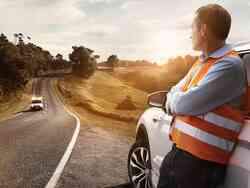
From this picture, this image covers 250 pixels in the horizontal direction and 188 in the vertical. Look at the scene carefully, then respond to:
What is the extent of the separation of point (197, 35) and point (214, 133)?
2.33ft

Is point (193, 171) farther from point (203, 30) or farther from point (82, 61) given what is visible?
point (82, 61)

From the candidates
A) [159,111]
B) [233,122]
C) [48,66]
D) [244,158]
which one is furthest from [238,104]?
[48,66]

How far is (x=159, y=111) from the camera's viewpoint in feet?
15.6

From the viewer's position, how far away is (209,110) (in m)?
2.71

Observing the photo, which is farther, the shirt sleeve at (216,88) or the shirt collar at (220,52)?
the shirt collar at (220,52)

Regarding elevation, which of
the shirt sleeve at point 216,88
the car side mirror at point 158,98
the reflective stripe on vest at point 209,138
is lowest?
the reflective stripe on vest at point 209,138

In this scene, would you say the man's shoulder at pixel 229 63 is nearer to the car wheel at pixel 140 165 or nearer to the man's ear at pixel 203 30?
the man's ear at pixel 203 30

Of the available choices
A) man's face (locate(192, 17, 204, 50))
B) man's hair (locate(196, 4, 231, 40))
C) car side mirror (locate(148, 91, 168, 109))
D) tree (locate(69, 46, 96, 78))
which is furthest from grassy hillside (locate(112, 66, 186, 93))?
man's hair (locate(196, 4, 231, 40))

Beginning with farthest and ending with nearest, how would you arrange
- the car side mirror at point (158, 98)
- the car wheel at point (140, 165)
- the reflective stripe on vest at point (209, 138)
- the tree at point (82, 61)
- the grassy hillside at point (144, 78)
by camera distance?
the grassy hillside at point (144, 78) → the tree at point (82, 61) → the car wheel at point (140, 165) → the car side mirror at point (158, 98) → the reflective stripe on vest at point (209, 138)

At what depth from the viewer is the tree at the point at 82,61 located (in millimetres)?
125438

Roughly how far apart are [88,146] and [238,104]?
7.83 m

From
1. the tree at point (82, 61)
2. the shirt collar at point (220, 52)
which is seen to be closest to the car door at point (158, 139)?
the shirt collar at point (220, 52)

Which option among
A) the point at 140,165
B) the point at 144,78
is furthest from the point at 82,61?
the point at 140,165

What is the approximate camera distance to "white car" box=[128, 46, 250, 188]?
8.83 ft
